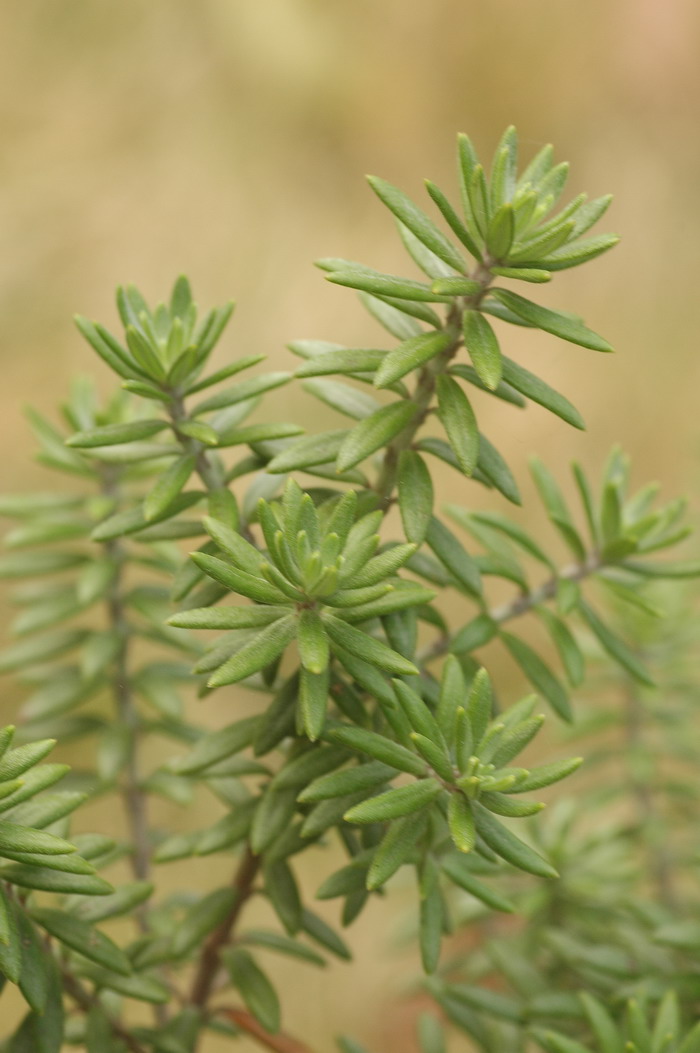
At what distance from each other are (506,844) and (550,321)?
0.33 m

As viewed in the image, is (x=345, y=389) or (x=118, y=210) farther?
(x=118, y=210)

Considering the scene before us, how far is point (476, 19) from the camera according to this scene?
249 centimetres

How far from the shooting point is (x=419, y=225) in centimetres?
71

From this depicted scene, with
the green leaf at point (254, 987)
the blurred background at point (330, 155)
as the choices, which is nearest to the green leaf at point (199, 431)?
the green leaf at point (254, 987)

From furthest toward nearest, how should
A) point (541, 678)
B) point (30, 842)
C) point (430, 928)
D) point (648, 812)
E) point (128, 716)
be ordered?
point (648, 812)
point (128, 716)
point (541, 678)
point (430, 928)
point (30, 842)

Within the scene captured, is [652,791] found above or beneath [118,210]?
beneath

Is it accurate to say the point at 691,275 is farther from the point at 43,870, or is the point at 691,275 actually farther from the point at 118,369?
the point at 43,870

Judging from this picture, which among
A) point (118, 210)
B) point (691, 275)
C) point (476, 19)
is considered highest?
point (476, 19)

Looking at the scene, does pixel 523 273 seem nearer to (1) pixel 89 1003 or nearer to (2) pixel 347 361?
(2) pixel 347 361

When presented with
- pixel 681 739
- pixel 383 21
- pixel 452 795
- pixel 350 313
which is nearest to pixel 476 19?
pixel 383 21

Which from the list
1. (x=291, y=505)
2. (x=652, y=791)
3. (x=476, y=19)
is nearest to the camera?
(x=291, y=505)

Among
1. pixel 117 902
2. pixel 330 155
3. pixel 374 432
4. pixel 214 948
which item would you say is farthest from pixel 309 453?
pixel 330 155

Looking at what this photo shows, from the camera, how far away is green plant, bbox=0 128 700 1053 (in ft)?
2.18

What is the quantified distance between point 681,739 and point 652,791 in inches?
2.8
